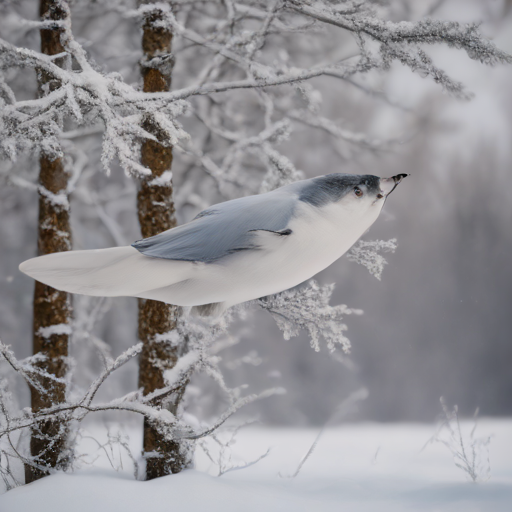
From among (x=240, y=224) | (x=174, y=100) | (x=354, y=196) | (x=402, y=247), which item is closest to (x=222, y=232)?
(x=240, y=224)

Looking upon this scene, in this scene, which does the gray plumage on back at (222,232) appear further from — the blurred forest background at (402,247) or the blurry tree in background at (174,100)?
the blurred forest background at (402,247)

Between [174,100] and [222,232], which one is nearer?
[222,232]

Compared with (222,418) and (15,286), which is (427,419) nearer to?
(222,418)

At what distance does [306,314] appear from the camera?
2.68ft

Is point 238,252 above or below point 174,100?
below

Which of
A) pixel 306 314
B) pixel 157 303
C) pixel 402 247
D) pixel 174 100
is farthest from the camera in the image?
pixel 402 247

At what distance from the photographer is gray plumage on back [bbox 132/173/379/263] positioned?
38cm

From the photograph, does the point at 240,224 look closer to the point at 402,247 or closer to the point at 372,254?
the point at 372,254

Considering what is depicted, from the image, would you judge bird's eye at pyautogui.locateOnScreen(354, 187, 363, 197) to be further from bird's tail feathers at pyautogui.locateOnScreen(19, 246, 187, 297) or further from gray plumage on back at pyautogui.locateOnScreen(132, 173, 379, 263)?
bird's tail feathers at pyautogui.locateOnScreen(19, 246, 187, 297)

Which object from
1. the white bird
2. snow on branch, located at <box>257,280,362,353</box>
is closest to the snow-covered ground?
snow on branch, located at <box>257,280,362,353</box>

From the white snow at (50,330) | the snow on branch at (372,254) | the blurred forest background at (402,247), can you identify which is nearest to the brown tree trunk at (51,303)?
the white snow at (50,330)

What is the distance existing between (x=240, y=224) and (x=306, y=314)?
45 centimetres

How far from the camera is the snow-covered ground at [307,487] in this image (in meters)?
0.78

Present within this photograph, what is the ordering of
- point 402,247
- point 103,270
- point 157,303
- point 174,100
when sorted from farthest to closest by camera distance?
point 402,247 → point 157,303 → point 174,100 → point 103,270
